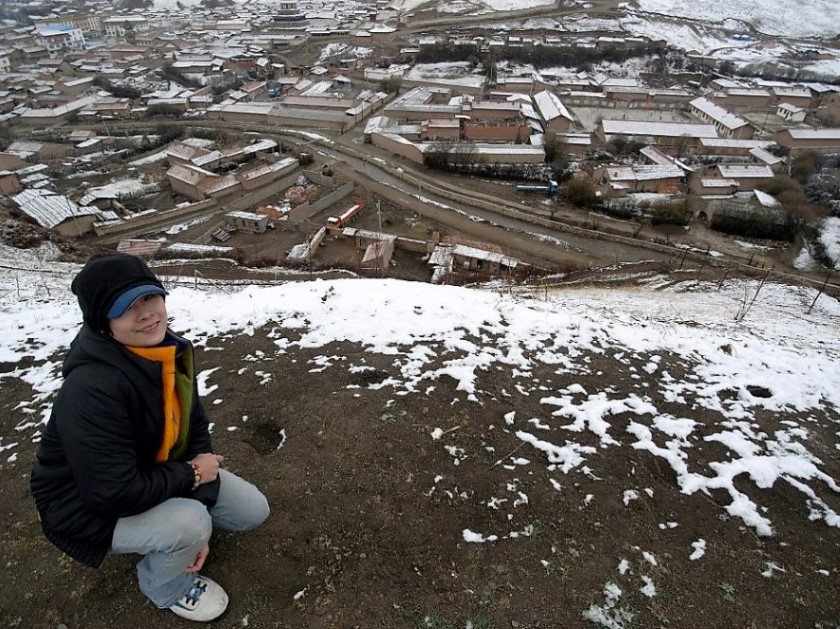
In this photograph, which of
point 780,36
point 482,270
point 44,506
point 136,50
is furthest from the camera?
point 780,36

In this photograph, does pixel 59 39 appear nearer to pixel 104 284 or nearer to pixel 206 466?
pixel 104 284

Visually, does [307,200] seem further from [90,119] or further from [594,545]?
[90,119]

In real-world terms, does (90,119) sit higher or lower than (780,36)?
lower

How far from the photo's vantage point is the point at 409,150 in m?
26.2

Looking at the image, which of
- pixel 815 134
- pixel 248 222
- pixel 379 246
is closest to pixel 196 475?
pixel 379 246

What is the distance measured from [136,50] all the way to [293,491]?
5980 cm

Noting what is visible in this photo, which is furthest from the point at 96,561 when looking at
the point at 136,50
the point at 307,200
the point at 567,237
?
the point at 136,50

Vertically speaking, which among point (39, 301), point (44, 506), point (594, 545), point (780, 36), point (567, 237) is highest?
point (780, 36)

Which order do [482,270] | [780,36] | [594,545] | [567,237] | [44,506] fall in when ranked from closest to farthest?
[44,506]
[594,545]
[482,270]
[567,237]
[780,36]

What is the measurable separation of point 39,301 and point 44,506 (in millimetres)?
7061

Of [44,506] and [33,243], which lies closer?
Result: [44,506]

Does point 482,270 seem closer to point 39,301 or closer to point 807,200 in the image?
point 39,301

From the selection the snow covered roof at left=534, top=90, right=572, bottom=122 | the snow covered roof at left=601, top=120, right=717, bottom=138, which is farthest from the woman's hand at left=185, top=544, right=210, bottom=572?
the snow covered roof at left=601, top=120, right=717, bottom=138

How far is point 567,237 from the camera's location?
62.8 feet
